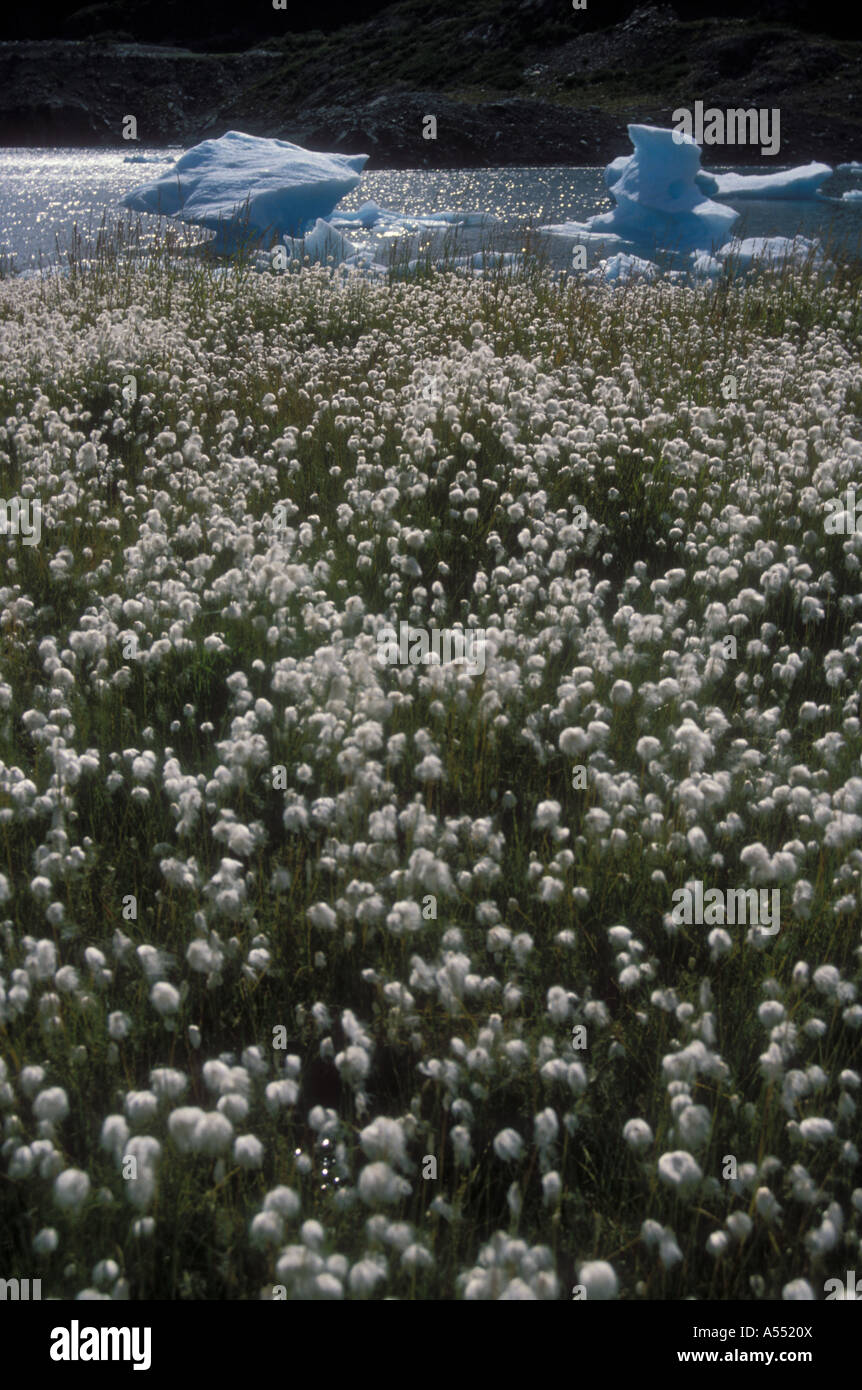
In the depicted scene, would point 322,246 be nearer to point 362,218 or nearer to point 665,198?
point 362,218

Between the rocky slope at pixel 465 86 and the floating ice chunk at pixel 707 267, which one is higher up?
the rocky slope at pixel 465 86

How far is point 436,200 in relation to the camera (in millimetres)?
40531

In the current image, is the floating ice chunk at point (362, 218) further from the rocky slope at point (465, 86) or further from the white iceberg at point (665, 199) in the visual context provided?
the rocky slope at point (465, 86)

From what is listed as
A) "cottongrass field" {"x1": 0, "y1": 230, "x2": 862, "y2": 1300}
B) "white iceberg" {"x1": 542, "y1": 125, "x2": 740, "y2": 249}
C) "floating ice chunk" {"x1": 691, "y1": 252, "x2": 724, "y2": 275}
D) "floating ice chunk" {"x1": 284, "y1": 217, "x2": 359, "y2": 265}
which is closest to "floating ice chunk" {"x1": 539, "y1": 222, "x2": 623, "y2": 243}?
"white iceberg" {"x1": 542, "y1": 125, "x2": 740, "y2": 249}

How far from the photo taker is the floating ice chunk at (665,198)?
76.4ft

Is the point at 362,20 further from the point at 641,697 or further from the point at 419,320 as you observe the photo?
the point at 641,697

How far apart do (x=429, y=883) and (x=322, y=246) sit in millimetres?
19792

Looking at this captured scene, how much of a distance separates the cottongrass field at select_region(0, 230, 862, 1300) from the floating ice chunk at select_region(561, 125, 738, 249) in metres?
19.0

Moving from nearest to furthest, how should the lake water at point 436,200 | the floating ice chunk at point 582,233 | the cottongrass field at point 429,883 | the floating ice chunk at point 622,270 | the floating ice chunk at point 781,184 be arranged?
the cottongrass field at point 429,883 → the floating ice chunk at point 622,270 → the floating ice chunk at point 582,233 → the lake water at point 436,200 → the floating ice chunk at point 781,184

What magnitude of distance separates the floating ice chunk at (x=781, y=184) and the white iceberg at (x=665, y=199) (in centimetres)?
602

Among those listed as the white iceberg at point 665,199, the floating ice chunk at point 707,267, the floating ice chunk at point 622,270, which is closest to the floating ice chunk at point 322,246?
the floating ice chunk at point 622,270

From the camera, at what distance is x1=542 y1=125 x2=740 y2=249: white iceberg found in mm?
23281

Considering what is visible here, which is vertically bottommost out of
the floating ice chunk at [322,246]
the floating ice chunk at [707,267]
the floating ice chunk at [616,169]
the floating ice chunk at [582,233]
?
the floating ice chunk at [707,267]

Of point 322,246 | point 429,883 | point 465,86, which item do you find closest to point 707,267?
point 322,246
